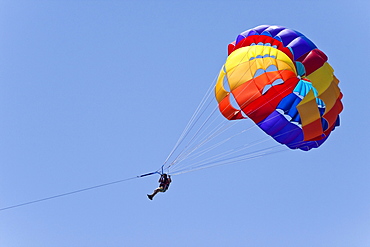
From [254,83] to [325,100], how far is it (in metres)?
2.09

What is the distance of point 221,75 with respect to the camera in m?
28.2

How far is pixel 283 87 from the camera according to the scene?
27.2m

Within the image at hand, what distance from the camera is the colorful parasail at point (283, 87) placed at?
26.6 metres

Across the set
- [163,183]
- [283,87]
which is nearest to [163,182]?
[163,183]

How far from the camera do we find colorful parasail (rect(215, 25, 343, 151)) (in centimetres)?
2659

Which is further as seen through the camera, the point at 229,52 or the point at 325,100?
the point at 229,52

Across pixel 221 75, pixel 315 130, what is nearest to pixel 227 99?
pixel 221 75

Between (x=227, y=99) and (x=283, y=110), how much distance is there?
62.1 inches

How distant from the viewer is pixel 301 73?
1058 inches

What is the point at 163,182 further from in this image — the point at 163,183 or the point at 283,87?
the point at 283,87

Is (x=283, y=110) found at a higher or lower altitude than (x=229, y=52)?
lower

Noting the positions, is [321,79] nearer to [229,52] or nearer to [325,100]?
[325,100]

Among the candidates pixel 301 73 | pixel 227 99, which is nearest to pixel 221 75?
pixel 227 99

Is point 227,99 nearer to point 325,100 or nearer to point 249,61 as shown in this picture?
point 249,61
